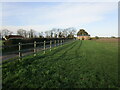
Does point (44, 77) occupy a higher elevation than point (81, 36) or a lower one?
lower

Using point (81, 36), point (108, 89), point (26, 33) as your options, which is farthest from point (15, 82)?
point (81, 36)

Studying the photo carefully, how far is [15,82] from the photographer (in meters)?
3.54

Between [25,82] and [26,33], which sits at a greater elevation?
[26,33]

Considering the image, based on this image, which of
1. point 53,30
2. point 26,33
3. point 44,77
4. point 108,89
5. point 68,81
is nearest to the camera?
point 108,89

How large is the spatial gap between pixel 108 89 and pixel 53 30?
80.7 metres

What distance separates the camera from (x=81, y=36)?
300 feet

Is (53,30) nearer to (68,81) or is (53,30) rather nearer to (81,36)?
(81,36)

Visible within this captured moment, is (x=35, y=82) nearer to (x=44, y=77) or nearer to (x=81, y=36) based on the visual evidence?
(x=44, y=77)

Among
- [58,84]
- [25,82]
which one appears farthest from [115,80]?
[25,82]

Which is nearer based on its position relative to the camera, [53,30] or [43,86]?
[43,86]

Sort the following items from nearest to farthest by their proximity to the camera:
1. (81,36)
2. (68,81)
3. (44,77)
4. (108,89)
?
(108,89) < (68,81) < (44,77) < (81,36)

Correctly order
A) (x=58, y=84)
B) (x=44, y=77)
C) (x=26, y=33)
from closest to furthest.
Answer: (x=58, y=84)
(x=44, y=77)
(x=26, y=33)

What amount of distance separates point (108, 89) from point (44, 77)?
7.34ft

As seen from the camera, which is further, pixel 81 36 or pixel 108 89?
pixel 81 36
